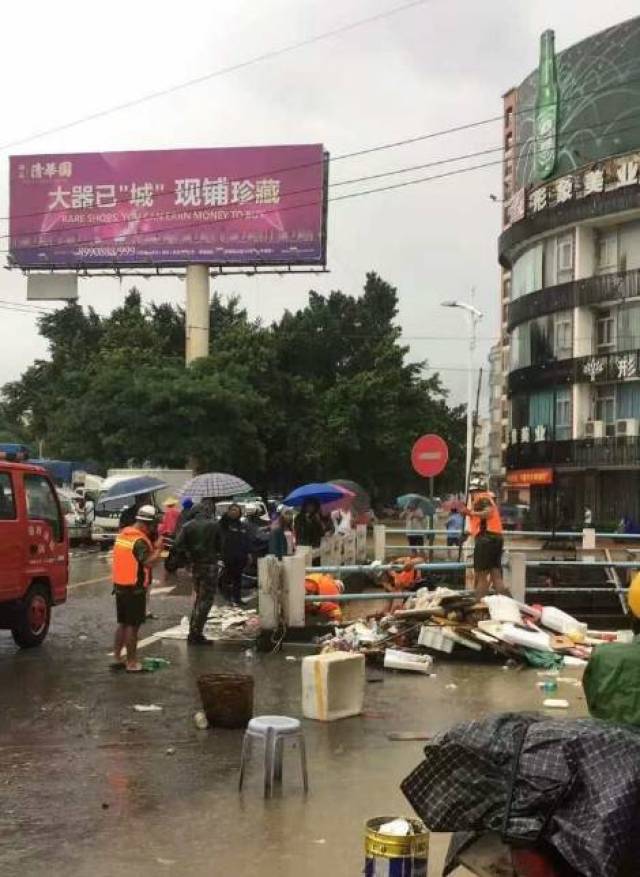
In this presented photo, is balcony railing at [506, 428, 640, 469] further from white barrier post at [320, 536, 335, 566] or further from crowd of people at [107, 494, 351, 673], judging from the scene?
crowd of people at [107, 494, 351, 673]

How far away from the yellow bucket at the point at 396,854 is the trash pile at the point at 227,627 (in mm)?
8040

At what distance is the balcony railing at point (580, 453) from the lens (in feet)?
137

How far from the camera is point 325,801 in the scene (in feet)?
20.1

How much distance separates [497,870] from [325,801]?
Answer: 2802mm

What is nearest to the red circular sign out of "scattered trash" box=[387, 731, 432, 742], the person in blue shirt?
the person in blue shirt

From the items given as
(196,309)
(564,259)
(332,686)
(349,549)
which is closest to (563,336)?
(564,259)

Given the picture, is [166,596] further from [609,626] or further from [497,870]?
[497,870]

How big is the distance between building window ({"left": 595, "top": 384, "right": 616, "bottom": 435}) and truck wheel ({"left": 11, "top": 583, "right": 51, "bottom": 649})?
116 feet

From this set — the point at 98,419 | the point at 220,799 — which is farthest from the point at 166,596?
the point at 98,419

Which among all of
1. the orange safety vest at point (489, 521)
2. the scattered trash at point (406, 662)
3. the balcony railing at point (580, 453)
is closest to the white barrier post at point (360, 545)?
the orange safety vest at point (489, 521)

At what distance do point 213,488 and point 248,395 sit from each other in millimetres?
22698

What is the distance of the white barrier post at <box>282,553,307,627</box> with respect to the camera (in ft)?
38.5

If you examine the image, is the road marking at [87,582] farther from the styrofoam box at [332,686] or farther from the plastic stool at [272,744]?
the plastic stool at [272,744]

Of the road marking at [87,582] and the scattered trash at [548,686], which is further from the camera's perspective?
the road marking at [87,582]
